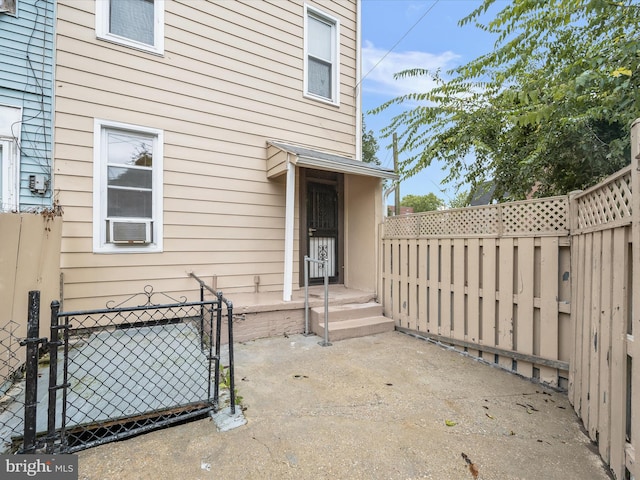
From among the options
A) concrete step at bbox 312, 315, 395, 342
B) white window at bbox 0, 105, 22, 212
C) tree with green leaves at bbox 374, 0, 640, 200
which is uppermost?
tree with green leaves at bbox 374, 0, 640, 200

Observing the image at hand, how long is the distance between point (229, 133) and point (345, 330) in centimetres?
332

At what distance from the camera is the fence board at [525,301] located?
123 inches

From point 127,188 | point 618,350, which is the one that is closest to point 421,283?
point 618,350

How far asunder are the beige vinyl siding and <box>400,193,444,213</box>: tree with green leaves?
90.6 feet

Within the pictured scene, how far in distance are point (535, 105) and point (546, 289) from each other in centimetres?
298

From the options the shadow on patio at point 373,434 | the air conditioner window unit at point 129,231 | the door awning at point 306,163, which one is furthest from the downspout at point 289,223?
the air conditioner window unit at point 129,231

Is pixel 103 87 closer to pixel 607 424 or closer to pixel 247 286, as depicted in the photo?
pixel 247 286

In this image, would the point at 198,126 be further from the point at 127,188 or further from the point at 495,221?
the point at 495,221

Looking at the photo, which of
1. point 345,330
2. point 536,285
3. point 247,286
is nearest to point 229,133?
point 247,286

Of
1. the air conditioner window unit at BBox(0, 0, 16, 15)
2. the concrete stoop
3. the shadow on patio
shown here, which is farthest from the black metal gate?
the air conditioner window unit at BBox(0, 0, 16, 15)

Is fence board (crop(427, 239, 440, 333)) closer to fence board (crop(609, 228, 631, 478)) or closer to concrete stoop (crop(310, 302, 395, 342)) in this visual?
concrete stoop (crop(310, 302, 395, 342))

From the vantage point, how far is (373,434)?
6.97 ft

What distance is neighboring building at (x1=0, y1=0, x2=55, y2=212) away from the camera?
3.24 meters

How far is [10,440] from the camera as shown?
1.86 m
